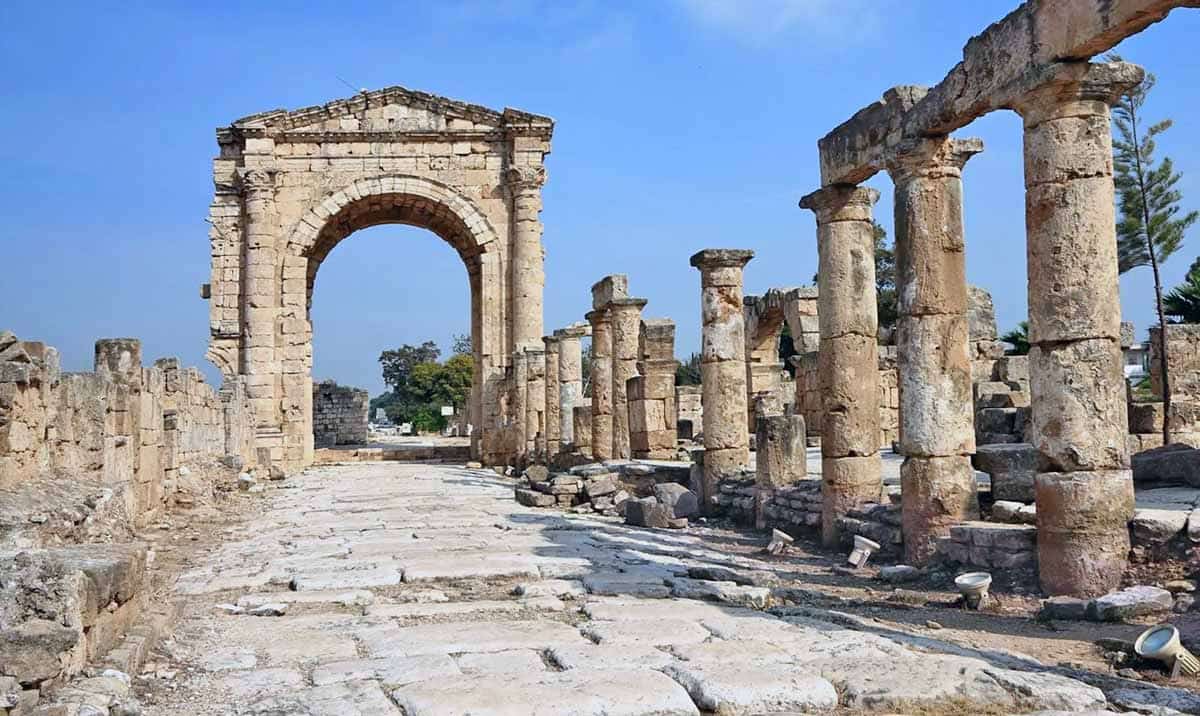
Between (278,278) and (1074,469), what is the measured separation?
21.3 meters

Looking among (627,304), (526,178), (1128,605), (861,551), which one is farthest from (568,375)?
(1128,605)

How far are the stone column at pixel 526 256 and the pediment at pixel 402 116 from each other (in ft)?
4.40

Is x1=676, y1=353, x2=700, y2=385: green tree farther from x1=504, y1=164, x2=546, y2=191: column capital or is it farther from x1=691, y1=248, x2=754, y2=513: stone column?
x1=691, y1=248, x2=754, y2=513: stone column

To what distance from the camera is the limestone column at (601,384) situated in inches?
738

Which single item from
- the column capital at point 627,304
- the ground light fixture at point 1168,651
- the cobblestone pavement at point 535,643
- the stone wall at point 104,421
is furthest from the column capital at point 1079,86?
the column capital at point 627,304

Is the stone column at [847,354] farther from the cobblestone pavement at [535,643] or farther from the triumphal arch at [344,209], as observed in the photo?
the triumphal arch at [344,209]

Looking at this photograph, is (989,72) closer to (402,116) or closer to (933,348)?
(933,348)

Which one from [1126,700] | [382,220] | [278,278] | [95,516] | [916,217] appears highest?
[382,220]

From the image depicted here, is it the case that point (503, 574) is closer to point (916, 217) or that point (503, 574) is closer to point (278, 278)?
point (916, 217)

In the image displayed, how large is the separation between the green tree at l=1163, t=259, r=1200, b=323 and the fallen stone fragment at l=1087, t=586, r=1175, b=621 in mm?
24228

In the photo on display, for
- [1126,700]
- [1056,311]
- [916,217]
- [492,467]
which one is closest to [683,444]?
[492,467]

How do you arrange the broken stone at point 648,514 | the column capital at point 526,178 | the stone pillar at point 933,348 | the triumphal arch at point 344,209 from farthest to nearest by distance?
1. the column capital at point 526,178
2. the triumphal arch at point 344,209
3. the broken stone at point 648,514
4. the stone pillar at point 933,348

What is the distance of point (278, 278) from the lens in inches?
1011

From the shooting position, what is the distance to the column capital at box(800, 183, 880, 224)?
10685mm
